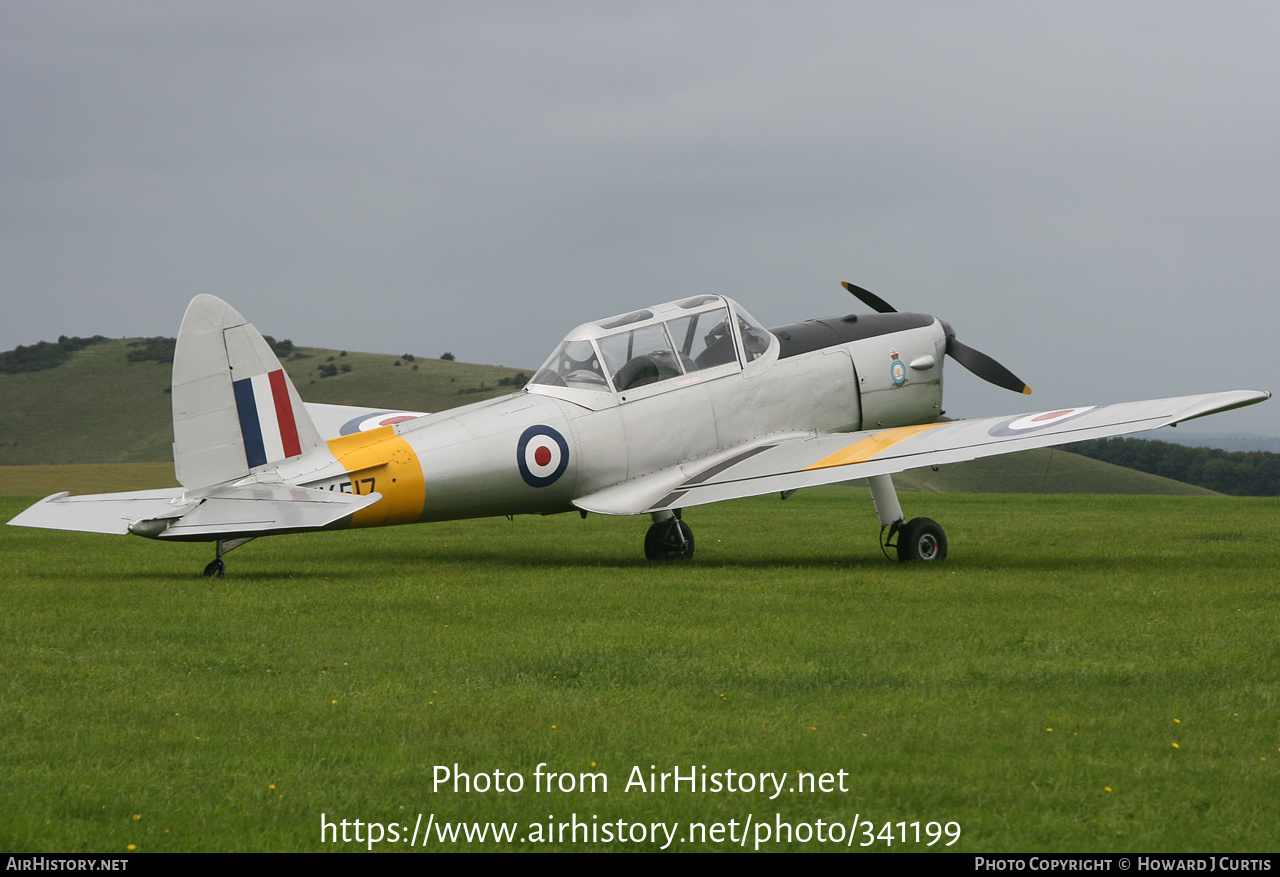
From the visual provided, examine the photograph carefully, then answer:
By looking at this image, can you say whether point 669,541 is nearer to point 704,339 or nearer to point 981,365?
point 704,339

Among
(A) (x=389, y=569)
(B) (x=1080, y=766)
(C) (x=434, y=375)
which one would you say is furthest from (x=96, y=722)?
(C) (x=434, y=375)

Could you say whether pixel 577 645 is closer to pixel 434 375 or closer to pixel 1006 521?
pixel 1006 521

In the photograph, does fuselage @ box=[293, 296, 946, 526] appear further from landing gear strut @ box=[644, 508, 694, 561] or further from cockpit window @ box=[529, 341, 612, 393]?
landing gear strut @ box=[644, 508, 694, 561]

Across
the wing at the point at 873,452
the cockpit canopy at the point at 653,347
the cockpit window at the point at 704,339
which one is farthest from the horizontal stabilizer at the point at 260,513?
the cockpit window at the point at 704,339

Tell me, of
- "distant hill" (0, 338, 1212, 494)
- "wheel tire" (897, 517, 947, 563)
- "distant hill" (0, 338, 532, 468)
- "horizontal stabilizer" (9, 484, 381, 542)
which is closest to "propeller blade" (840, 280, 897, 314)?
"wheel tire" (897, 517, 947, 563)

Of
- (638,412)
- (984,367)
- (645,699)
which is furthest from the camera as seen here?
(984,367)

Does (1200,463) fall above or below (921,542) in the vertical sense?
below

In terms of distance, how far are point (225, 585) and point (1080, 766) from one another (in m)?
7.80

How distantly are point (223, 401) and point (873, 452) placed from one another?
634 cm

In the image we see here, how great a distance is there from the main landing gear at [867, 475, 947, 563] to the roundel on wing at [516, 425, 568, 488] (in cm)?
326

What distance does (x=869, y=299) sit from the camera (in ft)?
51.8

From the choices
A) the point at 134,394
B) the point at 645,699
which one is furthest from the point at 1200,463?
the point at 134,394

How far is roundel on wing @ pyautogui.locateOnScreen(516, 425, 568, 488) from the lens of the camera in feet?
38.9

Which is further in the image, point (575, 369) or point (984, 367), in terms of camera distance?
point (984, 367)
